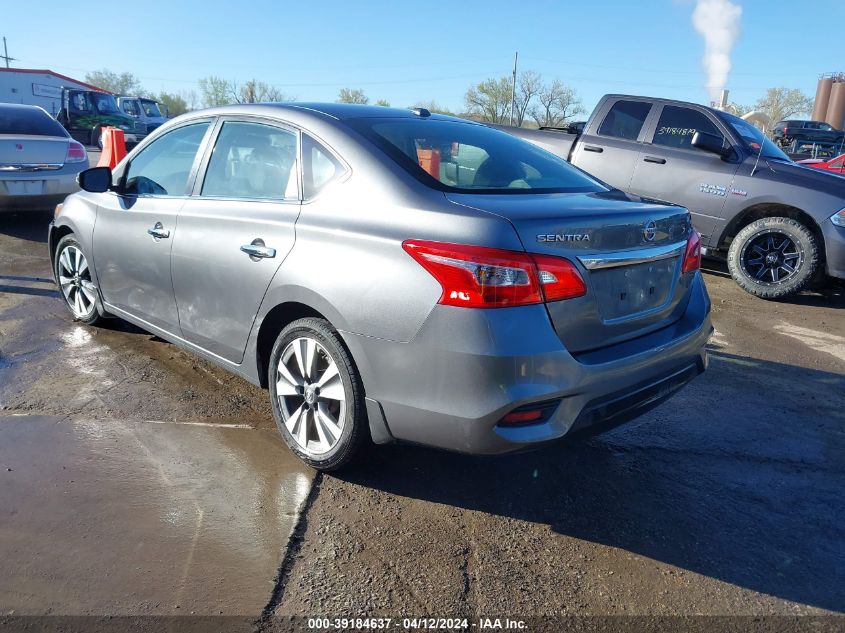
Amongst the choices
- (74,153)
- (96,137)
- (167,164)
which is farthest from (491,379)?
(96,137)

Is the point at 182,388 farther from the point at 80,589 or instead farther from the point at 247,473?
the point at 80,589

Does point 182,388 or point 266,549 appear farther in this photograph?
point 182,388

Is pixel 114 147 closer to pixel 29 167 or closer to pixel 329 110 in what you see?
pixel 29 167

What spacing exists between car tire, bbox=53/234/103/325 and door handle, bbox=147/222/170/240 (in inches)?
46.8

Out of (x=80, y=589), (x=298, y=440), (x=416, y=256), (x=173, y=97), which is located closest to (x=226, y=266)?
(x=298, y=440)

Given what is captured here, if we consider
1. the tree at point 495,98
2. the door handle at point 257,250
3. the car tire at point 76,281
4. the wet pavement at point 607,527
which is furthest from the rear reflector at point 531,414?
the tree at point 495,98

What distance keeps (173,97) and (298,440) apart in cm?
7932

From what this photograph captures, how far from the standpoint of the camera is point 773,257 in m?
6.95

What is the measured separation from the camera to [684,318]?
3262 millimetres

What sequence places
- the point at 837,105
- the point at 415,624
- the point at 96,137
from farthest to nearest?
1. the point at 837,105
2. the point at 96,137
3. the point at 415,624

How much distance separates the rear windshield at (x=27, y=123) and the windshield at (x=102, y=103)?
17572 mm

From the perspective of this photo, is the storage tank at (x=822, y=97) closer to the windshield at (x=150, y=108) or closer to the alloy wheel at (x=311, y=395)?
the windshield at (x=150, y=108)

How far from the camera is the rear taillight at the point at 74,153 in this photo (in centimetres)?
883

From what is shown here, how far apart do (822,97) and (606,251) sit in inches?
2702
